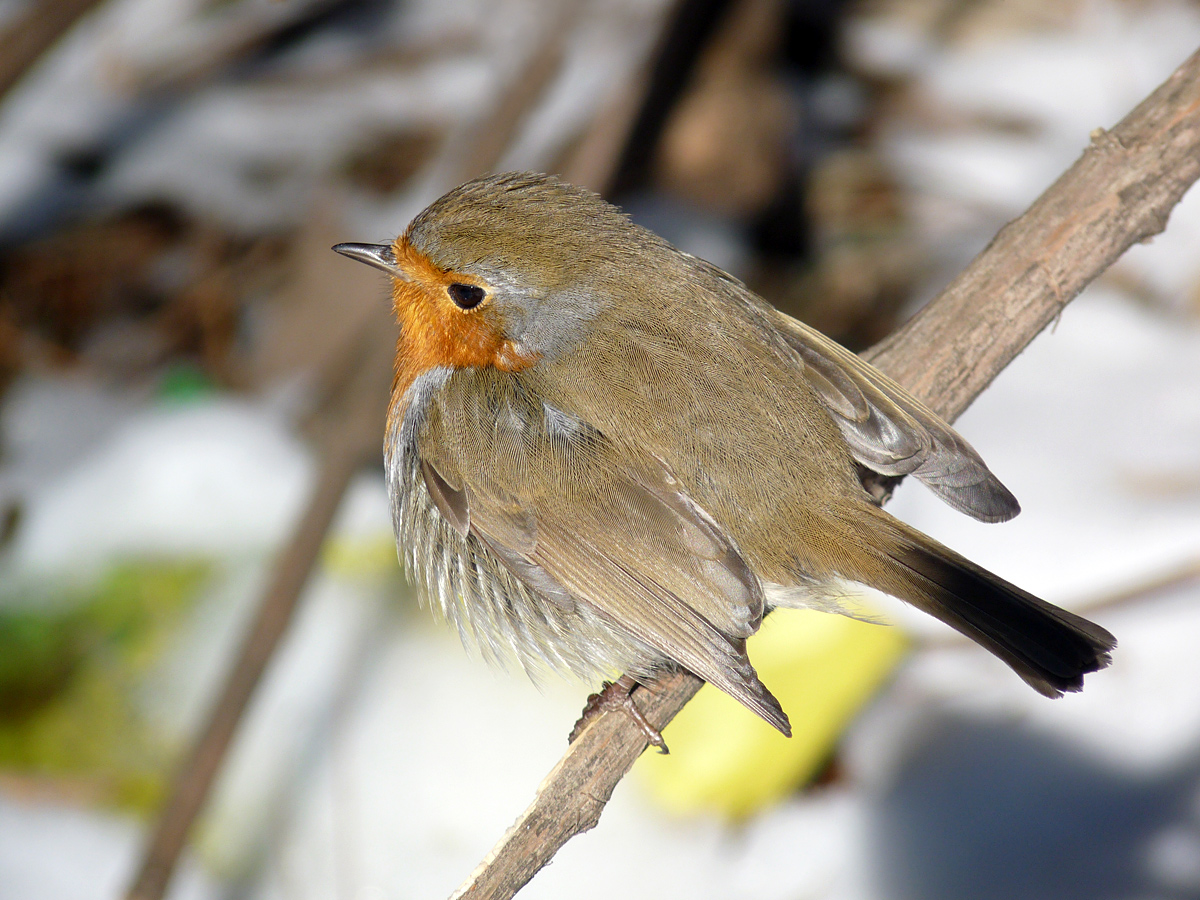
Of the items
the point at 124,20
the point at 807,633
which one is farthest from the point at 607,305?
the point at 124,20

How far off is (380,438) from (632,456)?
6.04ft

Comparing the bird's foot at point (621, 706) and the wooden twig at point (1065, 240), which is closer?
the bird's foot at point (621, 706)

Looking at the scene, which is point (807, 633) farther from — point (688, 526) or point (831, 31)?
point (831, 31)

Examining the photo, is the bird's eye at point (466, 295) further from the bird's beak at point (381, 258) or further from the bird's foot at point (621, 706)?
the bird's foot at point (621, 706)

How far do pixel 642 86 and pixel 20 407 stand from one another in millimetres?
2598

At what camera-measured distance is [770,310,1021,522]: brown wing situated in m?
2.59

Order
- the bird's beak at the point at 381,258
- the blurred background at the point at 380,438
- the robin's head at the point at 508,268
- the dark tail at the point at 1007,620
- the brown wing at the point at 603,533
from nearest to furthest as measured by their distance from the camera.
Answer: the dark tail at the point at 1007,620, the brown wing at the point at 603,533, the robin's head at the point at 508,268, the bird's beak at the point at 381,258, the blurred background at the point at 380,438

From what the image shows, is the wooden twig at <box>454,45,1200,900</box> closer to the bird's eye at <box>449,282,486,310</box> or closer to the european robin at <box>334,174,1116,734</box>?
the european robin at <box>334,174,1116,734</box>

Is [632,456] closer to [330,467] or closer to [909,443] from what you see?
[909,443]

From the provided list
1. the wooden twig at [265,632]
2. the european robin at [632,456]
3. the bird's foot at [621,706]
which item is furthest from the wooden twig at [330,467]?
the bird's foot at [621,706]

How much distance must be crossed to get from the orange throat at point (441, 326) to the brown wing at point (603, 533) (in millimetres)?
115

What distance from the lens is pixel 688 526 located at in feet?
7.79

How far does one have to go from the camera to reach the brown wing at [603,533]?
232 centimetres

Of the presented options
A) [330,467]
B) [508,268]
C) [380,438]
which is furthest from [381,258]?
[380,438]
